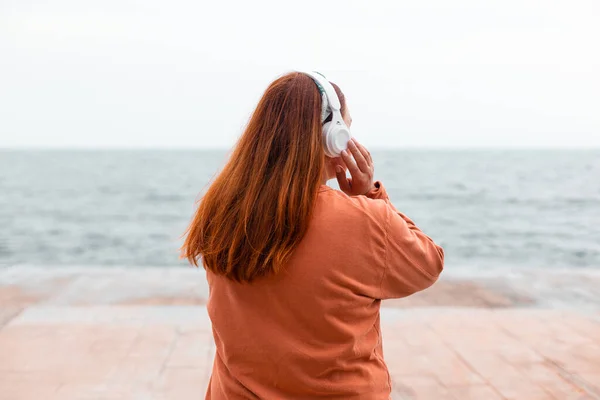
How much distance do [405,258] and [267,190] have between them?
289 millimetres

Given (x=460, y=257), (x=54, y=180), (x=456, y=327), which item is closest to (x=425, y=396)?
(x=456, y=327)

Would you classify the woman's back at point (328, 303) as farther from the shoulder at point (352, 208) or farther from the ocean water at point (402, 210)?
the ocean water at point (402, 210)

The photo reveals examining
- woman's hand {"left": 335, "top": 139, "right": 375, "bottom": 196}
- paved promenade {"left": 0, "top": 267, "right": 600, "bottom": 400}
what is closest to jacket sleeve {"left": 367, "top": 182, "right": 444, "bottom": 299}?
woman's hand {"left": 335, "top": 139, "right": 375, "bottom": 196}

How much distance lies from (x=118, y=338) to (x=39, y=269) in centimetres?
303

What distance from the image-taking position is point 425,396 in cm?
347

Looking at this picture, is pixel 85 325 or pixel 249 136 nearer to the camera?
pixel 249 136

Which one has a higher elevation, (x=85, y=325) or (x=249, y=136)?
(x=249, y=136)

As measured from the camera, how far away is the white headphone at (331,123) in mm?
1234

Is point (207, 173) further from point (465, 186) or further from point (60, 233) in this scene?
point (60, 233)

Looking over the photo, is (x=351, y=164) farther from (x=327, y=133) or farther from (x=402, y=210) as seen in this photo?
(x=402, y=210)

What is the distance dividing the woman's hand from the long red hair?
4.6 inches

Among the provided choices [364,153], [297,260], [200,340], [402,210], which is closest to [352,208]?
[297,260]

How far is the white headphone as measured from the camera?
1.23m

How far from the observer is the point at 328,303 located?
1148 mm
